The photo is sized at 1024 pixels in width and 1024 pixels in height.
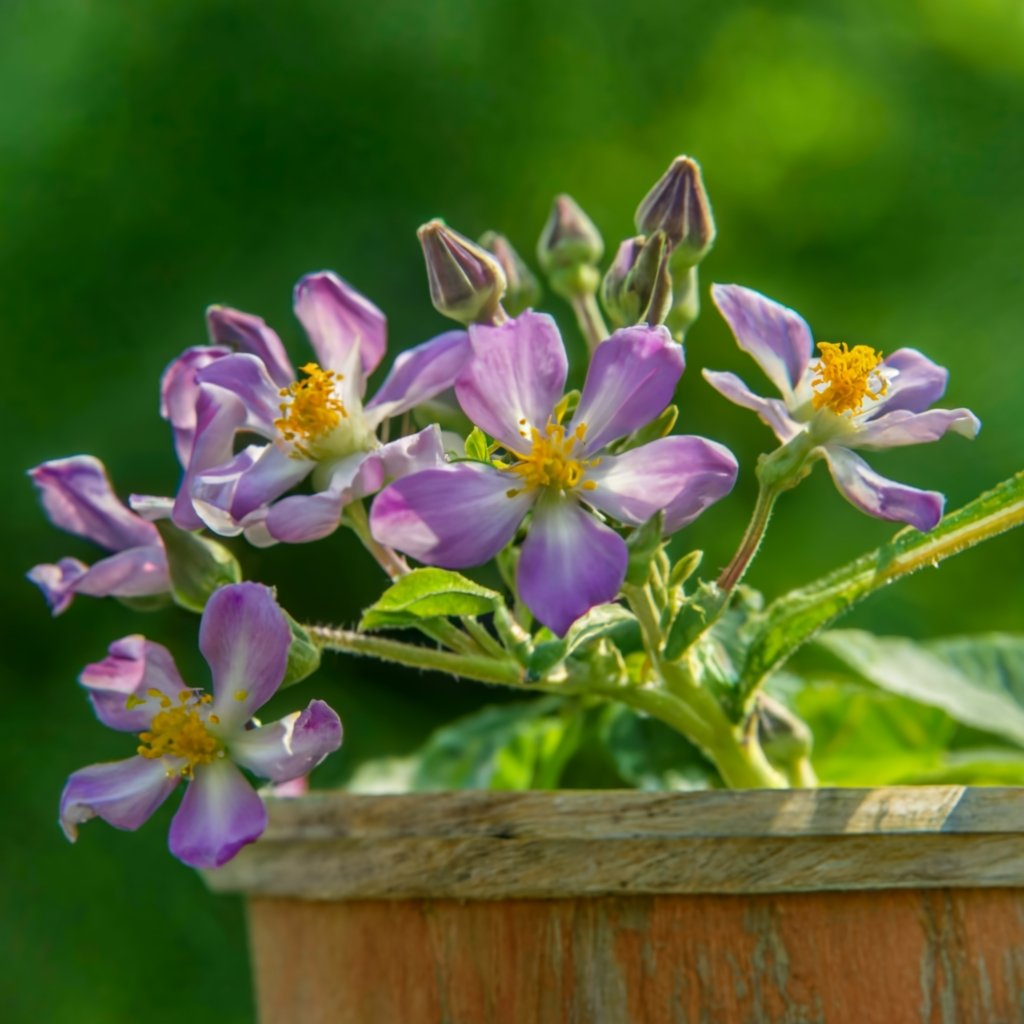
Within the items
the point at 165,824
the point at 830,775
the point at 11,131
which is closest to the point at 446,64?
the point at 11,131

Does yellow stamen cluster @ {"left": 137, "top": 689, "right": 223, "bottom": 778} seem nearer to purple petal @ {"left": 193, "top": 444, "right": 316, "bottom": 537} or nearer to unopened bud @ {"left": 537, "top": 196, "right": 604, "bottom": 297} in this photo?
purple petal @ {"left": 193, "top": 444, "right": 316, "bottom": 537}

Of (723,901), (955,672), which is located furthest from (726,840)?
(955,672)

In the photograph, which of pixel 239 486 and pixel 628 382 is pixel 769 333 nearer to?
pixel 628 382

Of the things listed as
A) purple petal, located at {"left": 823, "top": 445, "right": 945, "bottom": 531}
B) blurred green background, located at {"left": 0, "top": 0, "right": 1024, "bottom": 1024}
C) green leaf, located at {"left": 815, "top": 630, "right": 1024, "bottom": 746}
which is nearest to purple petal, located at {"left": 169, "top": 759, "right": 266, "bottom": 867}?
purple petal, located at {"left": 823, "top": 445, "right": 945, "bottom": 531}

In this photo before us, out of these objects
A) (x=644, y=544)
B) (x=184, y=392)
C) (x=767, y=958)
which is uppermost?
(x=184, y=392)

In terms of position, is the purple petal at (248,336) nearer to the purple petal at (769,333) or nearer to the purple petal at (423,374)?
the purple petal at (423,374)

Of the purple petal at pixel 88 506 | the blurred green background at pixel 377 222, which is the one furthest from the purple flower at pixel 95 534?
the blurred green background at pixel 377 222

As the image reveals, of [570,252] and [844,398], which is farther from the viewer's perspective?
[570,252]
